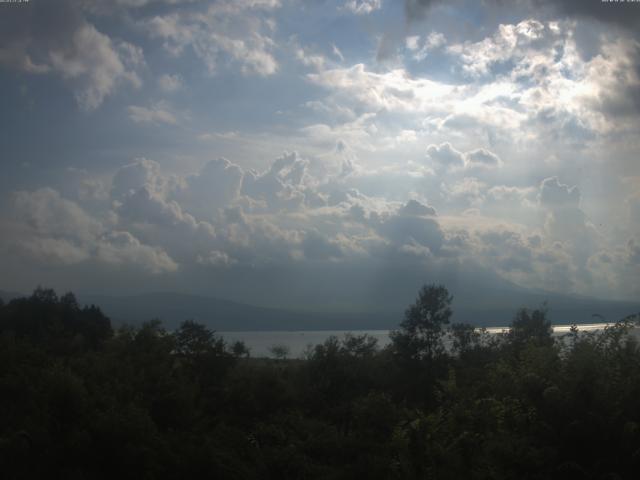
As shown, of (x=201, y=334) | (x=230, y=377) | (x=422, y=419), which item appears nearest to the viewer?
(x=422, y=419)

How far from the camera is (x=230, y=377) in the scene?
136 ft

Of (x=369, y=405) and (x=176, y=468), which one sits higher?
(x=369, y=405)

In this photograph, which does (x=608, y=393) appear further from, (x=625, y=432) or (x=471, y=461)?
(x=471, y=461)

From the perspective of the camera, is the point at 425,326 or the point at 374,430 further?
the point at 425,326

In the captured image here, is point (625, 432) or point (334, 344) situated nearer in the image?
point (625, 432)

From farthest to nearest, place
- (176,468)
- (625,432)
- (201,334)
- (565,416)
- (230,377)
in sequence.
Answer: (201,334)
(230,377)
(176,468)
(565,416)
(625,432)

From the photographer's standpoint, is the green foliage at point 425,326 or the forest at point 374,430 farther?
the green foliage at point 425,326

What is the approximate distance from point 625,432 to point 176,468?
1268 cm

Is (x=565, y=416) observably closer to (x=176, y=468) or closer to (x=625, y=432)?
(x=625, y=432)

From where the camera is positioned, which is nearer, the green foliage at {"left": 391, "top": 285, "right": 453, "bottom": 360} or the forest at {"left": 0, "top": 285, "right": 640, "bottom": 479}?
the forest at {"left": 0, "top": 285, "right": 640, "bottom": 479}

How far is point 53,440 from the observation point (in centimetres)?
1767

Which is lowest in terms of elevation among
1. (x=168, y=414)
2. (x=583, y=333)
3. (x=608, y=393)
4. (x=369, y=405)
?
(x=168, y=414)

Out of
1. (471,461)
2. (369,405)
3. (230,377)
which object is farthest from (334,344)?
(471,461)

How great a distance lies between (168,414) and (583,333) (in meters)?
19.1
